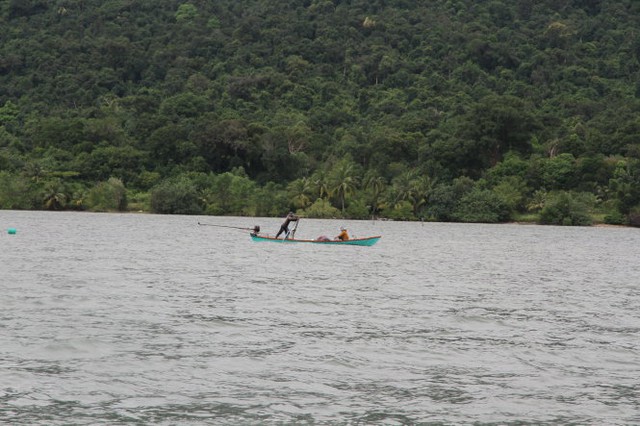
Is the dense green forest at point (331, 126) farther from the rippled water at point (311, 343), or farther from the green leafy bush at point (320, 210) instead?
the rippled water at point (311, 343)

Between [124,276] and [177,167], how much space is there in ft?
285

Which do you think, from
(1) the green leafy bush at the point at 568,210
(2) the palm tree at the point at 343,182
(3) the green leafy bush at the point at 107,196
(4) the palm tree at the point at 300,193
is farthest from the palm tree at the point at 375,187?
(3) the green leafy bush at the point at 107,196

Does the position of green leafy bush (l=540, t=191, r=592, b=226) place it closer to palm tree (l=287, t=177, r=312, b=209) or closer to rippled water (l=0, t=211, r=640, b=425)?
palm tree (l=287, t=177, r=312, b=209)

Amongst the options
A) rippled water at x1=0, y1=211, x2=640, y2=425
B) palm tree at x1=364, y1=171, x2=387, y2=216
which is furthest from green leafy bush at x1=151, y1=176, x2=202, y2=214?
rippled water at x1=0, y1=211, x2=640, y2=425

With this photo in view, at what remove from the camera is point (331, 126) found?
147 m

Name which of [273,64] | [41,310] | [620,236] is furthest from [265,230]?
[273,64]

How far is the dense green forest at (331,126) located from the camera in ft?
357

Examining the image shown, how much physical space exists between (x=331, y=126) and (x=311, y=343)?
128 metres

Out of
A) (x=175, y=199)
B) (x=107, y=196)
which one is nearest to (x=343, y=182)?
(x=175, y=199)

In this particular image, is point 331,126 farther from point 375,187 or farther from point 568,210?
point 568,210

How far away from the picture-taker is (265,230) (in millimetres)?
78375

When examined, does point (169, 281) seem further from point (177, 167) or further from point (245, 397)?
point (177, 167)

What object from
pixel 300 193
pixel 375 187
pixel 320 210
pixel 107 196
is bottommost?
pixel 320 210

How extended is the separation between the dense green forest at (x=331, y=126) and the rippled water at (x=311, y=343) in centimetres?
6662
